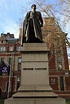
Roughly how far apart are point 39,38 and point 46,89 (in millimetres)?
2427

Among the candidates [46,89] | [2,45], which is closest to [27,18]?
[46,89]

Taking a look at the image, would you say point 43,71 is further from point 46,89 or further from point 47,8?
point 47,8

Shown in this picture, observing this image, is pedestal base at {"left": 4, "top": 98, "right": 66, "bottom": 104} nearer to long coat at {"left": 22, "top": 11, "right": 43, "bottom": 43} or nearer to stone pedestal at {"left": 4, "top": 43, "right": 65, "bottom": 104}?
stone pedestal at {"left": 4, "top": 43, "right": 65, "bottom": 104}

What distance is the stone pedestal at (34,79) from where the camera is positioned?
5.73 m

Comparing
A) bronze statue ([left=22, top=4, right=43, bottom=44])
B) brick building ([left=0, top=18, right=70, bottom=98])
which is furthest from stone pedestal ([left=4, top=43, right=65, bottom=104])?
brick building ([left=0, top=18, right=70, bottom=98])

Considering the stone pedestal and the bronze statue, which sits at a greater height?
the bronze statue

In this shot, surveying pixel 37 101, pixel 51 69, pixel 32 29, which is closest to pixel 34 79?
pixel 37 101

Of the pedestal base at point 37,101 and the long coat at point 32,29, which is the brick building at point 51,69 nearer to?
the long coat at point 32,29

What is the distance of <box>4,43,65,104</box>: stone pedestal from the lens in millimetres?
5734

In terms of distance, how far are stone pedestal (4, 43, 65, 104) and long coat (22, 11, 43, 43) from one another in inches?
14.9

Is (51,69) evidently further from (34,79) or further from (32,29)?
(34,79)

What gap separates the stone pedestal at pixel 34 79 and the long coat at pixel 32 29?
38 cm

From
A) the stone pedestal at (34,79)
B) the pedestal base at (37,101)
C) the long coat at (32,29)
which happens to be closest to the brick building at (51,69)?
the long coat at (32,29)

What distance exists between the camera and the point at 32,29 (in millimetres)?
7758
